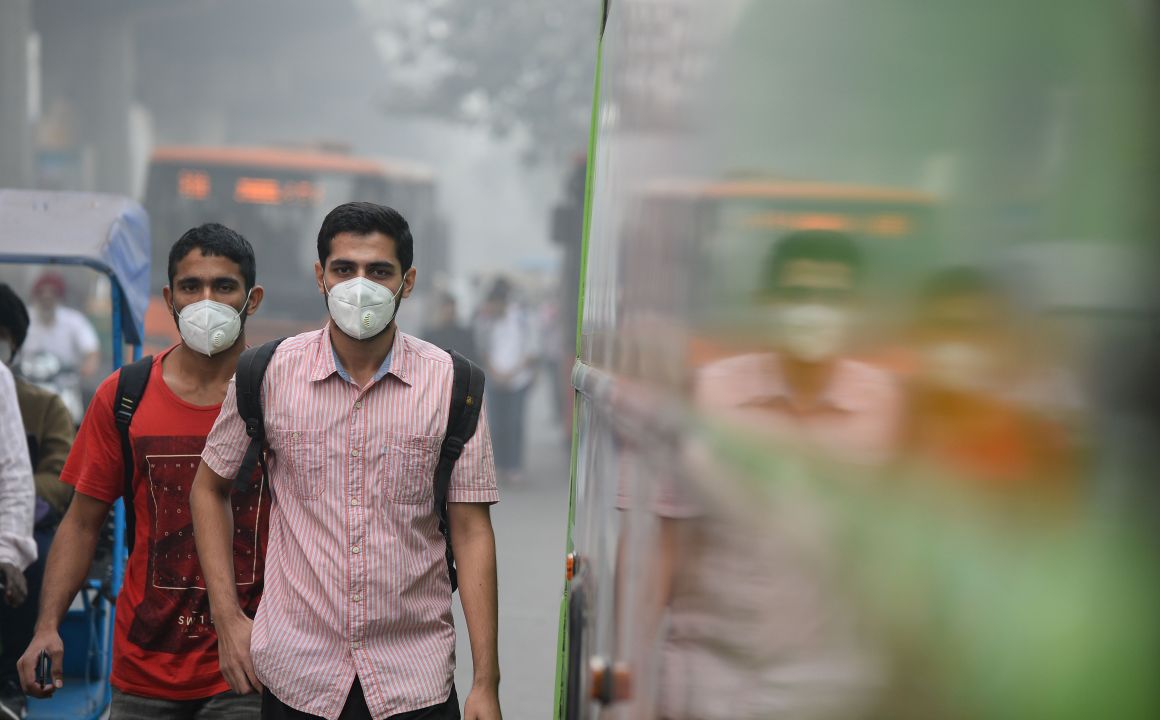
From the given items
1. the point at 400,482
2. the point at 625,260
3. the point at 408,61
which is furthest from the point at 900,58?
the point at 408,61

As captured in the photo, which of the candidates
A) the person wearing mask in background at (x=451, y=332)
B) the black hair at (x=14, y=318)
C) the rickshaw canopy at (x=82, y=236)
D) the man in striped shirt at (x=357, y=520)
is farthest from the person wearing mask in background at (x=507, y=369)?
the man in striped shirt at (x=357, y=520)

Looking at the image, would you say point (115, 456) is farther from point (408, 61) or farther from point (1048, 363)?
point (408, 61)

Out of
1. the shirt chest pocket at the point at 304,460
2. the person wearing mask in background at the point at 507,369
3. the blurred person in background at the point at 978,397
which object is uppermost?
the blurred person in background at the point at 978,397

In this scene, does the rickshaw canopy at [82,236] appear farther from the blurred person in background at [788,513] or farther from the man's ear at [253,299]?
the blurred person in background at [788,513]

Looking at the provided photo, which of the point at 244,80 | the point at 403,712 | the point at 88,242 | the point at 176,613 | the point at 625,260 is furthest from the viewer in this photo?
the point at 244,80

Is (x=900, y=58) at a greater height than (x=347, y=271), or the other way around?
(x=900, y=58)

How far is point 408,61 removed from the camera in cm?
3428

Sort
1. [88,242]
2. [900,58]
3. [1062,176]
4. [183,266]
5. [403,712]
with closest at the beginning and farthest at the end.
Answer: [1062,176] < [900,58] < [403,712] < [183,266] < [88,242]

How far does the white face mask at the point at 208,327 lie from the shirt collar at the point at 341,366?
0.55 m

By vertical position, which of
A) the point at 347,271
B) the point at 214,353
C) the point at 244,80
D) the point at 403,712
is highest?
the point at 244,80

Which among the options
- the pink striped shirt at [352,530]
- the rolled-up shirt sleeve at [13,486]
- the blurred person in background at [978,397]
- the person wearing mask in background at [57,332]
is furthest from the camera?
the person wearing mask in background at [57,332]

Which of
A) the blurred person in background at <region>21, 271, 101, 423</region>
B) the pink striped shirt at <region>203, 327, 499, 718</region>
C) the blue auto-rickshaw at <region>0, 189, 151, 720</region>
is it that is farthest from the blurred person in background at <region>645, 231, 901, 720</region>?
the blurred person in background at <region>21, 271, 101, 423</region>

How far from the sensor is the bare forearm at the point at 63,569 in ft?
10.8

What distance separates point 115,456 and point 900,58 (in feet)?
8.49
